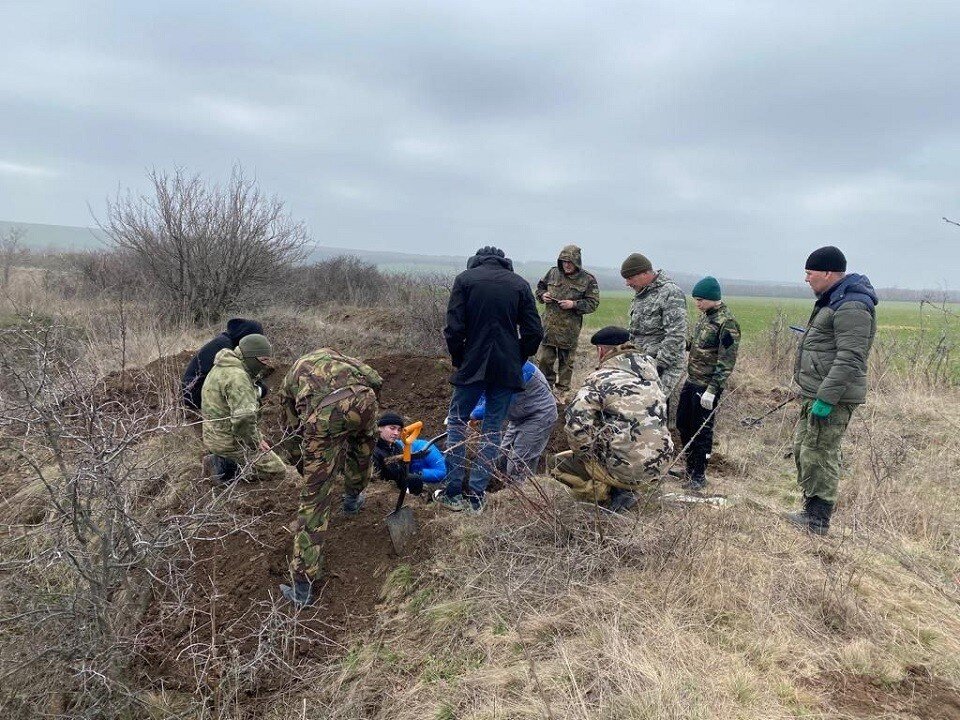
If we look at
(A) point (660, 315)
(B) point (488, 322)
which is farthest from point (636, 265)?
(B) point (488, 322)

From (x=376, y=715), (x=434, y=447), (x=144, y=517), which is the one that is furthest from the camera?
(x=434, y=447)

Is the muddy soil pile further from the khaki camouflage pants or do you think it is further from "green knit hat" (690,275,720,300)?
"green knit hat" (690,275,720,300)

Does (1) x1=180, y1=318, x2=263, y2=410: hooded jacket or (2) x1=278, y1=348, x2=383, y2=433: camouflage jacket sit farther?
(1) x1=180, y1=318, x2=263, y2=410: hooded jacket

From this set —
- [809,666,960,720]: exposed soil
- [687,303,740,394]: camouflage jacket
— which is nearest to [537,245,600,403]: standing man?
[687,303,740,394]: camouflage jacket

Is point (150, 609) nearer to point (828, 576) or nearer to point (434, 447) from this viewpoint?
point (434, 447)

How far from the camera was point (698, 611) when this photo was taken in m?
2.84

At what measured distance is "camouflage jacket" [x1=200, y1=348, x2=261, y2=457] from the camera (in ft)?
12.9

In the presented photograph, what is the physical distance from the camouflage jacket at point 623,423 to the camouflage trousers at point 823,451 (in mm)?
1205

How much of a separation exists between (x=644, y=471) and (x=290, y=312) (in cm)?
1115

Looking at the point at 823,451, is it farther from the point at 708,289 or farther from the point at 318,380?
the point at 318,380

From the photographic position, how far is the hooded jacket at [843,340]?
11.6ft

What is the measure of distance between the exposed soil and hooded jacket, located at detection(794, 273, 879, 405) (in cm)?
161

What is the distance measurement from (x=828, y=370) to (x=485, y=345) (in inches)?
88.9

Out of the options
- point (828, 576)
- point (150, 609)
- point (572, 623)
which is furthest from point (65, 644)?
point (828, 576)
